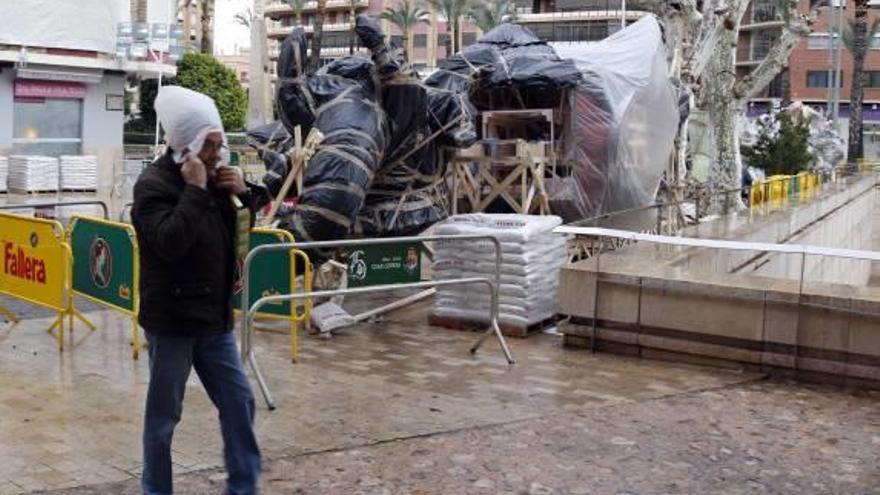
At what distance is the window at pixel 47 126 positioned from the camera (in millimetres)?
25734

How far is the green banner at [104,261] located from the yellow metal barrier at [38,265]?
0.17 metres

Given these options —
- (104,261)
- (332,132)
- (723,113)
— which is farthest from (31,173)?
(104,261)

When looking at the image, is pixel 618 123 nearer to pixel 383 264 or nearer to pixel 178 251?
pixel 383 264

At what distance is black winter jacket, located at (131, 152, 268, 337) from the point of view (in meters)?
3.79

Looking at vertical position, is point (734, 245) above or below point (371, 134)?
below

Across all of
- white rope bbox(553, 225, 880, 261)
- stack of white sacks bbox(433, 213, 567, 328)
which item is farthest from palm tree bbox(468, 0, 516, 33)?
white rope bbox(553, 225, 880, 261)

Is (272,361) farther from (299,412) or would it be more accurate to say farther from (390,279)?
(390,279)

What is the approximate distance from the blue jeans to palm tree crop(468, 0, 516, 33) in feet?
200

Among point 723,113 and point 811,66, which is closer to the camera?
point 723,113

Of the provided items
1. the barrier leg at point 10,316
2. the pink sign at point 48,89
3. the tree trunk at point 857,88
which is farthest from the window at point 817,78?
the barrier leg at point 10,316

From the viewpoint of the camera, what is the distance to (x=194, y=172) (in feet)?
12.6

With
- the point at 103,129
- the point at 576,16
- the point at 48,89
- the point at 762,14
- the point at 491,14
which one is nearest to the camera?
the point at 48,89

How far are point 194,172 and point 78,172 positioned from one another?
76.3 ft

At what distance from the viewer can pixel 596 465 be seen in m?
5.28
